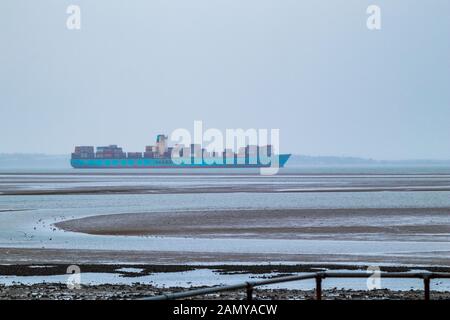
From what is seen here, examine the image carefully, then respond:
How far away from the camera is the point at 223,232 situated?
32.6 metres

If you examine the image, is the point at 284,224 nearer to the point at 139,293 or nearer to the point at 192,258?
the point at 192,258

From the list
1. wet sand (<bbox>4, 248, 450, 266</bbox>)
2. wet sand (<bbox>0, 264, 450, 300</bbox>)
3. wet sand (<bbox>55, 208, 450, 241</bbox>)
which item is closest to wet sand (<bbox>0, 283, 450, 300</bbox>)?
wet sand (<bbox>0, 264, 450, 300</bbox>)

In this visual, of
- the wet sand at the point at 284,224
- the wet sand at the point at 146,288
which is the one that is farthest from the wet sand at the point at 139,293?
the wet sand at the point at 284,224

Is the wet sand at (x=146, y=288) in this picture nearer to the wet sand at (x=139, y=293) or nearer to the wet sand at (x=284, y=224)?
the wet sand at (x=139, y=293)

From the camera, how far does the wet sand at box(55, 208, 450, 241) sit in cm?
3125

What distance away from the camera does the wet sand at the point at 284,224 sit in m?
31.2

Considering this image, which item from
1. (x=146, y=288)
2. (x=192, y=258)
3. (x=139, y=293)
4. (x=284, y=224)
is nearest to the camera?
(x=139, y=293)

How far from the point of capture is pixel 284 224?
119 ft

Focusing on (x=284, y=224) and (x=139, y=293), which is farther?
(x=284, y=224)

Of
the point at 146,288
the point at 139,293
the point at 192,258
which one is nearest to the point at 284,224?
the point at 192,258

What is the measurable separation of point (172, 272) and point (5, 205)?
34.4 metres

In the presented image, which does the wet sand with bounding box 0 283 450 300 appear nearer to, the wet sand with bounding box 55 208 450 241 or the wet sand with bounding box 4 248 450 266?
the wet sand with bounding box 4 248 450 266
